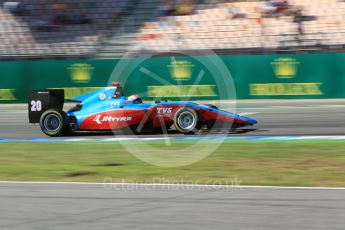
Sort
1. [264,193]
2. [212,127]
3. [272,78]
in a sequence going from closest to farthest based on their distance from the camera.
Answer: [264,193], [212,127], [272,78]

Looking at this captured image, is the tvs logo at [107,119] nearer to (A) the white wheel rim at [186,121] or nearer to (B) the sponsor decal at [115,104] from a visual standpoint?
(B) the sponsor decal at [115,104]

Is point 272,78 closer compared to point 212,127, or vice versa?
point 212,127

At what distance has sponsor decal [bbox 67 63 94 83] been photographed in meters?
22.3

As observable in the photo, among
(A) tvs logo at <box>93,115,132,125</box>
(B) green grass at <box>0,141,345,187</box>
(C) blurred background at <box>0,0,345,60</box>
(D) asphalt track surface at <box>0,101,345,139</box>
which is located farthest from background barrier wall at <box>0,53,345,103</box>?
(B) green grass at <box>0,141,345,187</box>

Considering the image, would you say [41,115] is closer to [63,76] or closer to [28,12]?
[63,76]

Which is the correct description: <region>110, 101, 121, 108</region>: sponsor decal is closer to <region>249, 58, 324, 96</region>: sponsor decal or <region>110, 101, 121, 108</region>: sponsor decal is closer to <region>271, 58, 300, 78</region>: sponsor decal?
<region>249, 58, 324, 96</region>: sponsor decal

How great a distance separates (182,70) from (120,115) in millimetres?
9511

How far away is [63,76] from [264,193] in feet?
56.2

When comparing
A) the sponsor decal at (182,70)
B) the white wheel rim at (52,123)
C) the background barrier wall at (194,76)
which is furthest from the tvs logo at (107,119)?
the sponsor decal at (182,70)

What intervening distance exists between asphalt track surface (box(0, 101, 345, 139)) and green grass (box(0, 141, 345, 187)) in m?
1.68

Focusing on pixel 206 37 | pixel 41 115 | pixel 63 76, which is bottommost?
pixel 41 115

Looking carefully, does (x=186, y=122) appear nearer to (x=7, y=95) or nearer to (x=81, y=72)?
(x=81, y=72)

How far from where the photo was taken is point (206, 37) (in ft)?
77.1

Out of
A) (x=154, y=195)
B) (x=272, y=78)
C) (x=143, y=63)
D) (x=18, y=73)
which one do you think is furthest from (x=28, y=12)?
(x=154, y=195)
